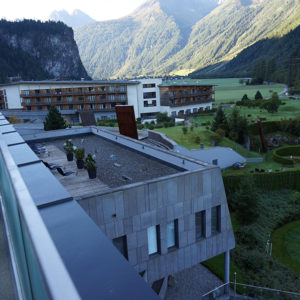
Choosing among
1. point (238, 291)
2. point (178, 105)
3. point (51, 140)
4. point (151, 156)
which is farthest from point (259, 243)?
point (178, 105)

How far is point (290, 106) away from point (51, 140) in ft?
229

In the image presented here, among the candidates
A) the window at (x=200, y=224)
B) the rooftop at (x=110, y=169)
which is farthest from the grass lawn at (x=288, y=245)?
the rooftop at (x=110, y=169)

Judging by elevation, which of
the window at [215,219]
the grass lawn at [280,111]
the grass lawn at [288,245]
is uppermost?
the window at [215,219]

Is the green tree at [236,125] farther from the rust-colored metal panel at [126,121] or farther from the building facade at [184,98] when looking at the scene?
the rust-colored metal panel at [126,121]

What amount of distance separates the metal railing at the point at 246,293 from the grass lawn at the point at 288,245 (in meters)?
5.95

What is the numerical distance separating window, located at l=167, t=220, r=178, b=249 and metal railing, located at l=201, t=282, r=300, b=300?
12.0ft

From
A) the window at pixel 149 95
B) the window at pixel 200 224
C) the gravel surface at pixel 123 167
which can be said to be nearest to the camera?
the window at pixel 200 224

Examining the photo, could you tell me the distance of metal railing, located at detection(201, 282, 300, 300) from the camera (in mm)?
14516

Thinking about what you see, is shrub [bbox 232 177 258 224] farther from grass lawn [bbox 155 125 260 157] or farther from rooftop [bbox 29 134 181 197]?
grass lawn [bbox 155 125 260 157]

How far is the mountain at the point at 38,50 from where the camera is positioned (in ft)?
535

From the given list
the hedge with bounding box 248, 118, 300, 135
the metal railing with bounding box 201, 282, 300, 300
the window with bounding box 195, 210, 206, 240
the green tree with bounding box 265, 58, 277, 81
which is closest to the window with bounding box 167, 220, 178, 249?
the window with bounding box 195, 210, 206, 240

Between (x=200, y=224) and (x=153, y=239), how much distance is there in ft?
8.33

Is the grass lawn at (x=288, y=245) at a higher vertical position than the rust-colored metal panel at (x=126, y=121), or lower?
lower

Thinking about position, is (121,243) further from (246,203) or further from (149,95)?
(149,95)
